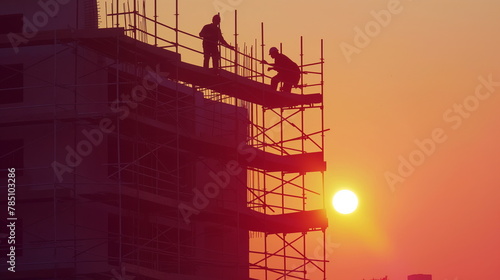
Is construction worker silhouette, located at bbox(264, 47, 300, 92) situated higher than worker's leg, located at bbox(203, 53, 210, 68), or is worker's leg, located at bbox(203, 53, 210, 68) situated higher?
construction worker silhouette, located at bbox(264, 47, 300, 92)

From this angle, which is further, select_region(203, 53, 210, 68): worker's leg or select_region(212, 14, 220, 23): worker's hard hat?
select_region(212, 14, 220, 23): worker's hard hat

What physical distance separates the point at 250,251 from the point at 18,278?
11.6m

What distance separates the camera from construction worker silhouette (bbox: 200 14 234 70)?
4925 centimetres

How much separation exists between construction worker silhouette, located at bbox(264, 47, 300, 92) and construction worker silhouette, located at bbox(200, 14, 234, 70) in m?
3.24

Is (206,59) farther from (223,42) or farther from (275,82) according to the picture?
(275,82)

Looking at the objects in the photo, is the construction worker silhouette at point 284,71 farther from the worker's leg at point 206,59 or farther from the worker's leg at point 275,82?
the worker's leg at point 206,59

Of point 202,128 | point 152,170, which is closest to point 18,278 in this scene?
point 152,170

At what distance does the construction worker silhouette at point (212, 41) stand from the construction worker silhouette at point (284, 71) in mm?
3237

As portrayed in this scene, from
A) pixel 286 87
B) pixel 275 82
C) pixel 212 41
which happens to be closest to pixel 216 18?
pixel 212 41

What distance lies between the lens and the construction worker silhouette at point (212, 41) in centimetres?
4925

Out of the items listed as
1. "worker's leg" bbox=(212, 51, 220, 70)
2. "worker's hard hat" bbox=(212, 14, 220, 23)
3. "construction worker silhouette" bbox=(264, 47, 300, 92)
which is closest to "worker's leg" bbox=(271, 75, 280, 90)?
"construction worker silhouette" bbox=(264, 47, 300, 92)

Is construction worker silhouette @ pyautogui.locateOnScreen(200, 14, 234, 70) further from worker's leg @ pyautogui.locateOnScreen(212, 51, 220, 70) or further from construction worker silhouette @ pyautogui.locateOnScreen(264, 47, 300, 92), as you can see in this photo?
construction worker silhouette @ pyautogui.locateOnScreen(264, 47, 300, 92)

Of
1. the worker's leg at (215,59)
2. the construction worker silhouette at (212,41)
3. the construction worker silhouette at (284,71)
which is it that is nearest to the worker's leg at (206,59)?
the construction worker silhouette at (212,41)

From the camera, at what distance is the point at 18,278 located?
4391cm
